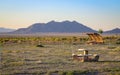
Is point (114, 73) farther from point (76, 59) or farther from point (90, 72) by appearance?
point (76, 59)

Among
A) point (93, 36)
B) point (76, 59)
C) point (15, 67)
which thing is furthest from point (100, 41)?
point (15, 67)

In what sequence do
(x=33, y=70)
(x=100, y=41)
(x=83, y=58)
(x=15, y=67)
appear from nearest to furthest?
1. (x=33, y=70)
2. (x=15, y=67)
3. (x=83, y=58)
4. (x=100, y=41)

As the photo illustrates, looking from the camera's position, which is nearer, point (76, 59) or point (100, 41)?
point (76, 59)

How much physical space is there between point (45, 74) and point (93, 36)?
47697mm

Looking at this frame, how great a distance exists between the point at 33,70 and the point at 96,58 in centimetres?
763

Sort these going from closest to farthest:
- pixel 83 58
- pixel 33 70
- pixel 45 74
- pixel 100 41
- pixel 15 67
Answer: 1. pixel 45 74
2. pixel 33 70
3. pixel 15 67
4. pixel 83 58
5. pixel 100 41

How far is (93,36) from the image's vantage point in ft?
219

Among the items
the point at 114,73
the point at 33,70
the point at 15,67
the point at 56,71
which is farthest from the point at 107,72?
the point at 15,67

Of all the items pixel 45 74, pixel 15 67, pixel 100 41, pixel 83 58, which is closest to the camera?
pixel 45 74

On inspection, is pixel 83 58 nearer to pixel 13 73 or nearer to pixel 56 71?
pixel 56 71

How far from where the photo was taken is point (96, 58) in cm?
2741

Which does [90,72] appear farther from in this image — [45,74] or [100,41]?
[100,41]

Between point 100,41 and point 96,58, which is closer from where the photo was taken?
point 96,58

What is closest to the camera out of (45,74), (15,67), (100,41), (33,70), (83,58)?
(45,74)
